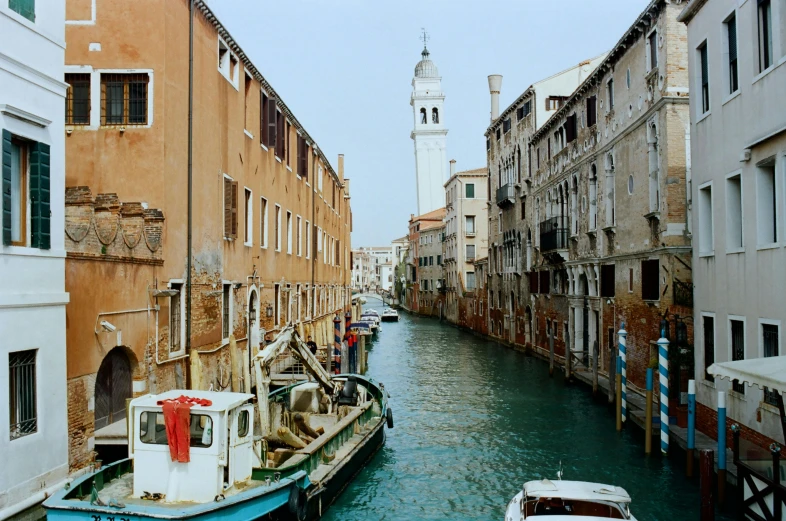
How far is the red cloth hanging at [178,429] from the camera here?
7598 mm

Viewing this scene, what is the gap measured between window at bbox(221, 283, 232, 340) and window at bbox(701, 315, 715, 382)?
9030 mm

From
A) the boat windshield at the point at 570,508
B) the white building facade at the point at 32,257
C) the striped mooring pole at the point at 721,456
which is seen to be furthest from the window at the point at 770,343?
the white building facade at the point at 32,257

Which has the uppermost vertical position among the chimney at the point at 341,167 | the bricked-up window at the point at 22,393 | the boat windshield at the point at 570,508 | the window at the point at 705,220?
the chimney at the point at 341,167

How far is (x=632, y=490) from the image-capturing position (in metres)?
10.9

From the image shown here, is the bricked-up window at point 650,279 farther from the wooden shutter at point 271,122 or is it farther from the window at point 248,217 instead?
the wooden shutter at point 271,122

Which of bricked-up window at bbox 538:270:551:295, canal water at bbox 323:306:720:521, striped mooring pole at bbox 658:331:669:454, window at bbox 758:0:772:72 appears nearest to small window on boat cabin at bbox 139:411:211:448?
canal water at bbox 323:306:720:521

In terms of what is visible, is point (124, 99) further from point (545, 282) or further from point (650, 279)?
point (545, 282)

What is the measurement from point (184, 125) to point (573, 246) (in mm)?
14075

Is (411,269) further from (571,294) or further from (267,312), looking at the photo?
(267,312)

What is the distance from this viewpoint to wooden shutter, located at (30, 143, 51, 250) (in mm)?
7844

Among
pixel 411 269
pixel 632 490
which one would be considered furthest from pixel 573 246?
pixel 411 269

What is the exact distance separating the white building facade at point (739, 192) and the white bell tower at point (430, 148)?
6399 centimetres

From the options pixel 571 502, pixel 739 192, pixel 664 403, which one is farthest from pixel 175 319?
pixel 739 192

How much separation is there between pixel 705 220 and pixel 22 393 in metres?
10.3
